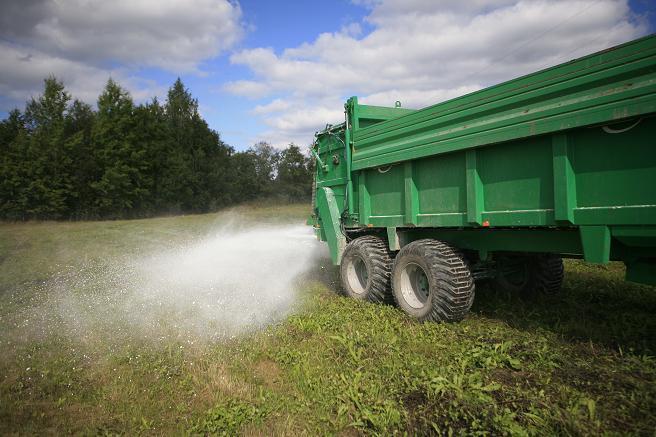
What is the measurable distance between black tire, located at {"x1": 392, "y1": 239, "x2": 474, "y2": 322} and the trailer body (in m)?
0.38

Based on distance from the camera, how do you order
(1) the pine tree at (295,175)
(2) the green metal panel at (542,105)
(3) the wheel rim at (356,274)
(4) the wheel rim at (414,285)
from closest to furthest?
(2) the green metal panel at (542,105) < (4) the wheel rim at (414,285) < (3) the wheel rim at (356,274) < (1) the pine tree at (295,175)

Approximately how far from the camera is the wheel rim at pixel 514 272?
247 inches

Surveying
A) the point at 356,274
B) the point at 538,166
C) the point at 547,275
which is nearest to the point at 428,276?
the point at 538,166

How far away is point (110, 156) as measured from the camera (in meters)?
40.3

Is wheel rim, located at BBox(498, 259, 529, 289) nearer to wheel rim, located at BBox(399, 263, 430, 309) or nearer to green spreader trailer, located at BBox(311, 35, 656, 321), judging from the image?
green spreader trailer, located at BBox(311, 35, 656, 321)

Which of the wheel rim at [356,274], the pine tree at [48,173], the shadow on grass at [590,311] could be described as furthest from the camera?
the pine tree at [48,173]

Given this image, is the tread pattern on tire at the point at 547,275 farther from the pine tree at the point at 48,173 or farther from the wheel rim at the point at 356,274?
the pine tree at the point at 48,173

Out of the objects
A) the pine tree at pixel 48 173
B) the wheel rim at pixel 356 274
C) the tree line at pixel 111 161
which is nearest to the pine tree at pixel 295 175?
the tree line at pixel 111 161

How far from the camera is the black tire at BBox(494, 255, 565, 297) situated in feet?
20.6

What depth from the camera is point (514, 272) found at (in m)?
→ 6.71

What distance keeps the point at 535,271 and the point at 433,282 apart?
212 cm

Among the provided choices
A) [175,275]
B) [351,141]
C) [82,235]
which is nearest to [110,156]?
[82,235]

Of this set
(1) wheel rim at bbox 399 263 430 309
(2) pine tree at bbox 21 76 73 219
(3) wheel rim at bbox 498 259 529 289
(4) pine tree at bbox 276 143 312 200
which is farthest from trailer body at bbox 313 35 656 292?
(4) pine tree at bbox 276 143 312 200

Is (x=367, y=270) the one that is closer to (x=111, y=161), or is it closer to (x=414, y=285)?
(x=414, y=285)
